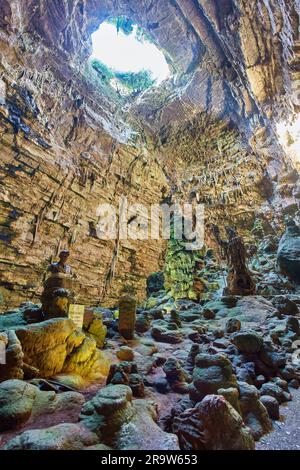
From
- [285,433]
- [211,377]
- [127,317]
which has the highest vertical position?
[127,317]

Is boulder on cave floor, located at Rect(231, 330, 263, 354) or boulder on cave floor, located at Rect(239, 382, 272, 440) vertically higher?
boulder on cave floor, located at Rect(231, 330, 263, 354)

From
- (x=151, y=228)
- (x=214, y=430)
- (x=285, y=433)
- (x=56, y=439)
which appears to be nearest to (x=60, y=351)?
(x=56, y=439)

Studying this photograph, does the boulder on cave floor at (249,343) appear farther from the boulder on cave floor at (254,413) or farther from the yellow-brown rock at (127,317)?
the yellow-brown rock at (127,317)

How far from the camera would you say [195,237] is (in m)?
16.3

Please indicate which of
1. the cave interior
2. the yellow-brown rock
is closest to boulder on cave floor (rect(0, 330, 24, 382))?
the cave interior

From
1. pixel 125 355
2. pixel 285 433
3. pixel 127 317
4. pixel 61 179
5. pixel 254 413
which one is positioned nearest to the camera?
pixel 285 433

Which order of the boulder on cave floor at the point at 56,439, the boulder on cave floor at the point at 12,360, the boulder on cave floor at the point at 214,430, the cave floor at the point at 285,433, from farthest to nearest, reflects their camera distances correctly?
the boulder on cave floor at the point at 12,360 → the cave floor at the point at 285,433 → the boulder on cave floor at the point at 214,430 → the boulder on cave floor at the point at 56,439

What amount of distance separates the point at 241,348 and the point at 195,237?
12.7m

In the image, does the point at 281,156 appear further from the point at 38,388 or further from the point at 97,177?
the point at 38,388

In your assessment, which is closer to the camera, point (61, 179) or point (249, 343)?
point (249, 343)

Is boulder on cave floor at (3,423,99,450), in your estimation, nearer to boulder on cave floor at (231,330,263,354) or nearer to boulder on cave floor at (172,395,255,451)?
boulder on cave floor at (172,395,255,451)

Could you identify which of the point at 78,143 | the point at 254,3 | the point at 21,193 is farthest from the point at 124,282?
the point at 254,3

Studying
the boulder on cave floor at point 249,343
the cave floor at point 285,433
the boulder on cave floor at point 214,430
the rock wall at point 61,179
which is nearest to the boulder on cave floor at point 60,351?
the boulder on cave floor at point 214,430

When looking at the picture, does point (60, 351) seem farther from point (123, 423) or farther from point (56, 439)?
point (56, 439)
